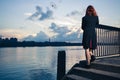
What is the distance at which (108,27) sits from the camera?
9242 mm

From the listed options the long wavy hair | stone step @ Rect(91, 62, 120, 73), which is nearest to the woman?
the long wavy hair

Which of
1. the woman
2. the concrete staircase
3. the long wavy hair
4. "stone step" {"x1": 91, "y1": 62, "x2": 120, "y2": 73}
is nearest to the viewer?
the concrete staircase

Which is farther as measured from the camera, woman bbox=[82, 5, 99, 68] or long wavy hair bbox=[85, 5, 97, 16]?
woman bbox=[82, 5, 99, 68]

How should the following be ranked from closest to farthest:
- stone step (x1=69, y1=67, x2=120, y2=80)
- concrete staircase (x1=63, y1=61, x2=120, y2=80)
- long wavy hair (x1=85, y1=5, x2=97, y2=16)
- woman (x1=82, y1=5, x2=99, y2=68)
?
stone step (x1=69, y1=67, x2=120, y2=80) → concrete staircase (x1=63, y1=61, x2=120, y2=80) → long wavy hair (x1=85, y1=5, x2=97, y2=16) → woman (x1=82, y1=5, x2=99, y2=68)

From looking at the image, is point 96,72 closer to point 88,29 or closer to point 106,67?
point 106,67

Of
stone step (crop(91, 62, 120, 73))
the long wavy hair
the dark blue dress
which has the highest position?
the long wavy hair

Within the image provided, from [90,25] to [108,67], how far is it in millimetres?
1710

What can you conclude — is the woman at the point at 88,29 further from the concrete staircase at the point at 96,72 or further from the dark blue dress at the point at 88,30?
the concrete staircase at the point at 96,72

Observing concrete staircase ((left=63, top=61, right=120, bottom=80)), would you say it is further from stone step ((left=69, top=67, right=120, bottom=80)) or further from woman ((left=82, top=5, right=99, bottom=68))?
woman ((left=82, top=5, right=99, bottom=68))

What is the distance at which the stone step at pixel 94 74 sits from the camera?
587 centimetres

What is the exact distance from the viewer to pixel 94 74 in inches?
253

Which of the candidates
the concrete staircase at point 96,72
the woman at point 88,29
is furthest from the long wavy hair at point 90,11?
the concrete staircase at point 96,72

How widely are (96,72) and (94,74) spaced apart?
0.33 feet

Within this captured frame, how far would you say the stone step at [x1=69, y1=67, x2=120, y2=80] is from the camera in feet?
19.3
